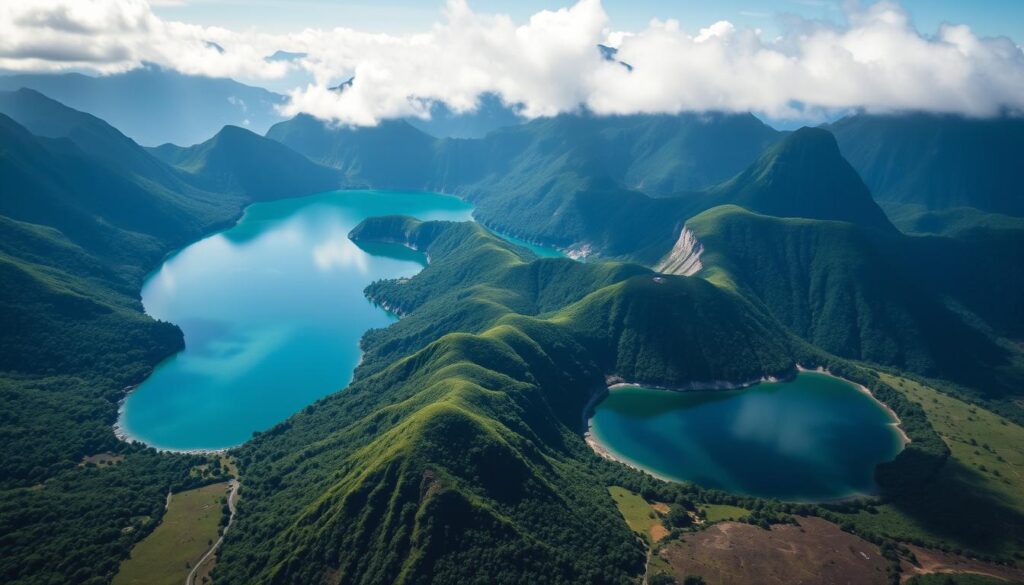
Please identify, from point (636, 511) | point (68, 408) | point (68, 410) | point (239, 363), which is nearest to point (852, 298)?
point (636, 511)

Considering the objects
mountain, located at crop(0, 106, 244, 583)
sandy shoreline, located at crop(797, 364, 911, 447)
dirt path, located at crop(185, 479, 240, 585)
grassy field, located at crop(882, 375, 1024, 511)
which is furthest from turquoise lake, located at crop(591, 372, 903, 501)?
mountain, located at crop(0, 106, 244, 583)

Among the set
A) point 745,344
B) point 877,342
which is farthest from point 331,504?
point 877,342

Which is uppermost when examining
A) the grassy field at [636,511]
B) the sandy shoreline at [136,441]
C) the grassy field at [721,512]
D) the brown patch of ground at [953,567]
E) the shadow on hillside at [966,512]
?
the shadow on hillside at [966,512]

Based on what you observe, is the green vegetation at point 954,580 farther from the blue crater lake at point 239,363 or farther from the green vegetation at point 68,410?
the blue crater lake at point 239,363

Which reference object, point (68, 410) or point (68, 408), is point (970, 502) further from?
point (68, 408)

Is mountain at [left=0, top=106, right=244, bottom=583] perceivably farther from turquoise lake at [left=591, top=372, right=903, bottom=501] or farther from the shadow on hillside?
the shadow on hillside

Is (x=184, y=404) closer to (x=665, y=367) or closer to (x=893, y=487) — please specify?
(x=665, y=367)

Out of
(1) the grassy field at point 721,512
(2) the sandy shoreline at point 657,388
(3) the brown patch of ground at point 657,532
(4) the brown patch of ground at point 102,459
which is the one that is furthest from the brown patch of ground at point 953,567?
(4) the brown patch of ground at point 102,459
